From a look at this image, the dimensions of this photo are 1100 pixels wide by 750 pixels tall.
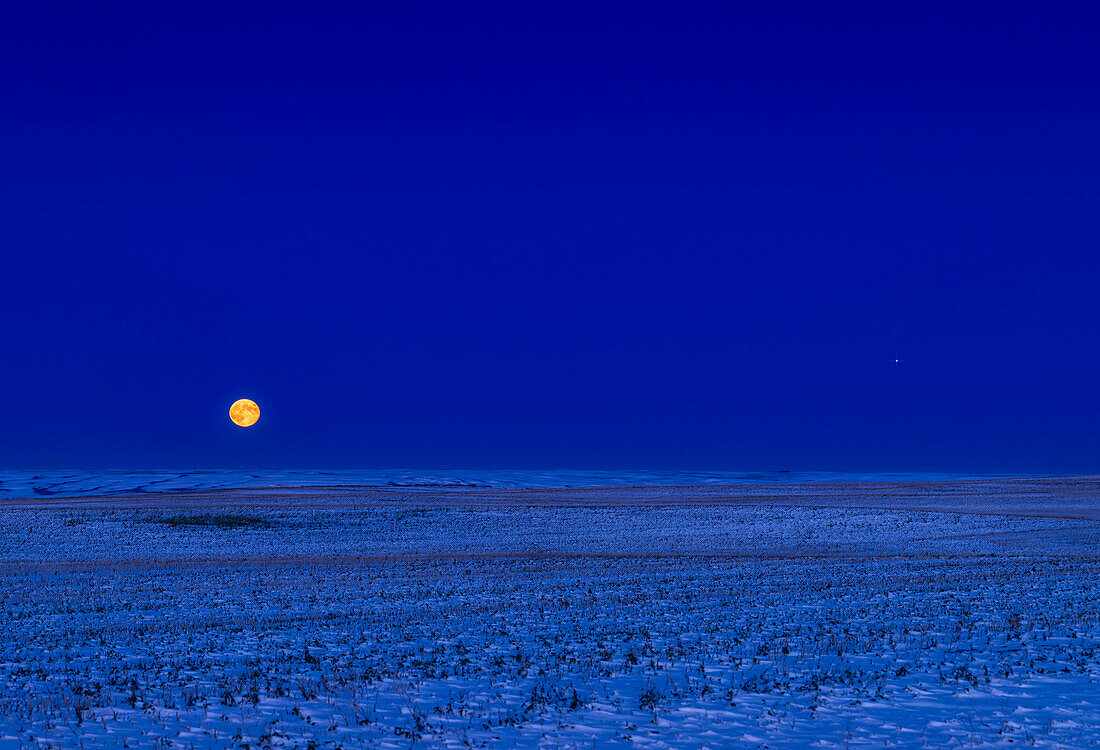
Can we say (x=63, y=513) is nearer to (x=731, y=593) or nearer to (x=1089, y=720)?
(x=731, y=593)

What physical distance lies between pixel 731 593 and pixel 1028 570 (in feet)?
36.2

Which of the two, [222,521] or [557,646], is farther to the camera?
[222,521]

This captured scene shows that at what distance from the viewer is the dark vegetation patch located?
196 ft

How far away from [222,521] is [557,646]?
4866 cm

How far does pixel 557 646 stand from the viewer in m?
17.8

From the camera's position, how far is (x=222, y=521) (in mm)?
Result: 61656

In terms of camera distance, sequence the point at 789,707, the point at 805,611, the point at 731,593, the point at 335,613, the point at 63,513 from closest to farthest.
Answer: the point at 789,707 < the point at 805,611 < the point at 335,613 < the point at 731,593 < the point at 63,513

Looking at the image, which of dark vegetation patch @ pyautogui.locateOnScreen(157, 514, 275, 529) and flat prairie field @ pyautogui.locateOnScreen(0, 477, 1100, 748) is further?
dark vegetation patch @ pyautogui.locateOnScreen(157, 514, 275, 529)

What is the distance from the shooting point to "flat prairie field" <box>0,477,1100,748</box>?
12039 mm

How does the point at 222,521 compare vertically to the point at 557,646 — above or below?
above

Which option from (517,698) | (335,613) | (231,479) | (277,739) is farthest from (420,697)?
(231,479)

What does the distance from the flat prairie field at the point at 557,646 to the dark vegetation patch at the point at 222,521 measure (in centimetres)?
1345

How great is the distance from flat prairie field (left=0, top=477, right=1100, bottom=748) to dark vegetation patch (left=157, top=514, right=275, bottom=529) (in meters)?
13.4

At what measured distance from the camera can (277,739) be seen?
11594mm
